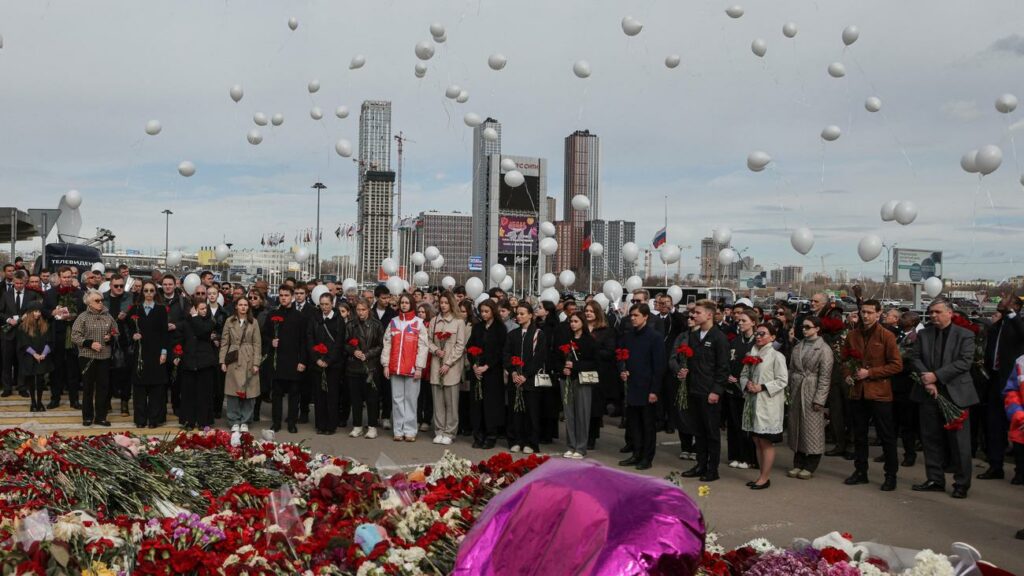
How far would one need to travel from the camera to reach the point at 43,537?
4.07 metres

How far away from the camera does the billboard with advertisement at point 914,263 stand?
154 feet

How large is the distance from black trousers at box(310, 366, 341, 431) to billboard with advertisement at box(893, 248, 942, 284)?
4267 cm

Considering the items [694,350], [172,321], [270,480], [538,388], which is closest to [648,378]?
[694,350]

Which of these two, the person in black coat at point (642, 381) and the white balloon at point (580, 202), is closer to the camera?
the person in black coat at point (642, 381)

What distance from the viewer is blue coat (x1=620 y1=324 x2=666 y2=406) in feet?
31.6

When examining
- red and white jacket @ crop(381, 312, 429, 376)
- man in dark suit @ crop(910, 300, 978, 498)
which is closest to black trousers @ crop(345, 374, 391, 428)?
red and white jacket @ crop(381, 312, 429, 376)

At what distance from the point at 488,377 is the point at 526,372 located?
743 millimetres

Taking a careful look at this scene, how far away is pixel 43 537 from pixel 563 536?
286 centimetres

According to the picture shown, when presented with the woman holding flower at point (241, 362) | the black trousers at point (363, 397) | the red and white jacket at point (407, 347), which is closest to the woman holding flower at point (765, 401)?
the red and white jacket at point (407, 347)

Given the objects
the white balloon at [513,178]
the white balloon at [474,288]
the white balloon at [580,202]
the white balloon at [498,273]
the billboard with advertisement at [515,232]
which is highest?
the billboard with advertisement at [515,232]

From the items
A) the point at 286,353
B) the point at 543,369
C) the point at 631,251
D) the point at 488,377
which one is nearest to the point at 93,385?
the point at 286,353

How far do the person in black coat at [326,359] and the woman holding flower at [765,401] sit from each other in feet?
18.4

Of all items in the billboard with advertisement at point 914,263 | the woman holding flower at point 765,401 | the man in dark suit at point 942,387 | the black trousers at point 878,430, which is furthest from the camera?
the billboard with advertisement at point 914,263

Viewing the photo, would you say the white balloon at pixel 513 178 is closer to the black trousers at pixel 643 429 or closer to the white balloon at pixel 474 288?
the white balloon at pixel 474 288
